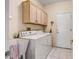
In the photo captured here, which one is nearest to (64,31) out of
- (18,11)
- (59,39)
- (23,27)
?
(59,39)

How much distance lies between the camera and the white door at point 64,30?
4.99m

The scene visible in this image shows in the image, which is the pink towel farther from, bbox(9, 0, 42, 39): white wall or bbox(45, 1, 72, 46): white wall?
bbox(45, 1, 72, 46): white wall

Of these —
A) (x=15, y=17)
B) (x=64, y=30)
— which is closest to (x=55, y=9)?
(x=64, y=30)

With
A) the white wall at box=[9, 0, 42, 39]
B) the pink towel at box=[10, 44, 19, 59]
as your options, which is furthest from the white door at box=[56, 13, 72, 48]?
the pink towel at box=[10, 44, 19, 59]

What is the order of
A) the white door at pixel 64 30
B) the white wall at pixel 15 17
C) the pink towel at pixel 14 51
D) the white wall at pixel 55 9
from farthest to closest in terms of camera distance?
the white wall at pixel 55 9 → the white door at pixel 64 30 → the white wall at pixel 15 17 → the pink towel at pixel 14 51

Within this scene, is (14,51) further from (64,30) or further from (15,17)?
(64,30)

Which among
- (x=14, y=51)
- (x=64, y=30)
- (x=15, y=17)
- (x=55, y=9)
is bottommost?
(x=14, y=51)

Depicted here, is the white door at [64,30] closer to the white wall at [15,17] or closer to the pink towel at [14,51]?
the white wall at [15,17]

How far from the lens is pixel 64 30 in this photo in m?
5.13

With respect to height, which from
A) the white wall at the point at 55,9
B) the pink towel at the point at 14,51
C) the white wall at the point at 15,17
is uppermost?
the white wall at the point at 55,9

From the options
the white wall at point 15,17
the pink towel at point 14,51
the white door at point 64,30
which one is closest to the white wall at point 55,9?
the white door at point 64,30

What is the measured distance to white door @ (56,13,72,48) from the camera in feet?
16.4
